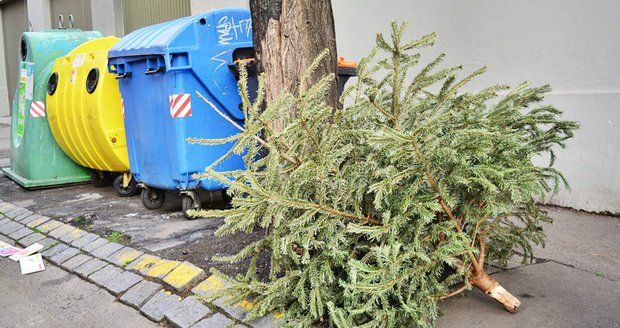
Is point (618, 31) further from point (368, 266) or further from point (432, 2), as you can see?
point (368, 266)

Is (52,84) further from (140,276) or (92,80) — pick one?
(140,276)

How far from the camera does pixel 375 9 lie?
6.65 m

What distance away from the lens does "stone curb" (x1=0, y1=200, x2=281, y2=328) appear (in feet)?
10.8

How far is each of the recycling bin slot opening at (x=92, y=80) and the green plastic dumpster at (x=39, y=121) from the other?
3.52ft

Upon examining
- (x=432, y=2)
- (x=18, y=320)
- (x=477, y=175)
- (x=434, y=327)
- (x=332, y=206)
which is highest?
(x=432, y=2)

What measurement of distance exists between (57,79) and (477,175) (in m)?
5.37

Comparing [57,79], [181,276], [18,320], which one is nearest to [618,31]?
[181,276]

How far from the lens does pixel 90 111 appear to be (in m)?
5.77

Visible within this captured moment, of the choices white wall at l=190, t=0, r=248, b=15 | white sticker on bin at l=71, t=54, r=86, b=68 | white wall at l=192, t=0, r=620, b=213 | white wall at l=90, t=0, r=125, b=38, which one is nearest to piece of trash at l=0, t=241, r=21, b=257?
white sticker on bin at l=71, t=54, r=86, b=68

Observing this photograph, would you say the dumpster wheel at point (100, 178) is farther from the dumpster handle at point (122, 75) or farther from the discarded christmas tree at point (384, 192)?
the discarded christmas tree at point (384, 192)

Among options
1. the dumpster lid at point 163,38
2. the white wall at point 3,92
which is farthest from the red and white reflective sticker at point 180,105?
the white wall at point 3,92

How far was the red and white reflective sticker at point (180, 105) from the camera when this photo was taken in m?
4.81

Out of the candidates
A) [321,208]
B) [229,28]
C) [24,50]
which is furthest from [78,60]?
[321,208]

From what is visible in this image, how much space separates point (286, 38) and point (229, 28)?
1.48 metres
